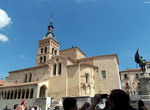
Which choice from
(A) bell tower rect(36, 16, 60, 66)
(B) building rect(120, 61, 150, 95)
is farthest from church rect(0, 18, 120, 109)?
(B) building rect(120, 61, 150, 95)

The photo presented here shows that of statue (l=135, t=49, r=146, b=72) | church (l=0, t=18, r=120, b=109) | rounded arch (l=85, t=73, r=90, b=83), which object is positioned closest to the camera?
statue (l=135, t=49, r=146, b=72)

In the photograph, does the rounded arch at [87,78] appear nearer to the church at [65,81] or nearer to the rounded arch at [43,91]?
the church at [65,81]

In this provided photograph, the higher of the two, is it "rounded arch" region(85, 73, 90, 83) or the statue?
the statue

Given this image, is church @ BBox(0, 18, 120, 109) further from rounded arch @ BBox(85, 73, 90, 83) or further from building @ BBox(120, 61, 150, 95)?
building @ BBox(120, 61, 150, 95)

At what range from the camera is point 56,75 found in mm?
26703

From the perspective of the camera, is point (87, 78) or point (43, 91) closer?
point (87, 78)

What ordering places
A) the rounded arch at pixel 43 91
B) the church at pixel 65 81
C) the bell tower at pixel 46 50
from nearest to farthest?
the church at pixel 65 81 < the rounded arch at pixel 43 91 < the bell tower at pixel 46 50

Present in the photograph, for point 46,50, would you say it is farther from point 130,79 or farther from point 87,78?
point 130,79

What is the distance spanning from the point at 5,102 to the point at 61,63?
12.9 meters

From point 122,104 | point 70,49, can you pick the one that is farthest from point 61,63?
point 122,104

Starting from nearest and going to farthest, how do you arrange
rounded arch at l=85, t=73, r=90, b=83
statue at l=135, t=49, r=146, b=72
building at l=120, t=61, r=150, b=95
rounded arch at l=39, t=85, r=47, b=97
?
1. statue at l=135, t=49, r=146, b=72
2. rounded arch at l=85, t=73, r=90, b=83
3. rounded arch at l=39, t=85, r=47, b=97
4. building at l=120, t=61, r=150, b=95

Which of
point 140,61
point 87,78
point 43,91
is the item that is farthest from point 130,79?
point 140,61

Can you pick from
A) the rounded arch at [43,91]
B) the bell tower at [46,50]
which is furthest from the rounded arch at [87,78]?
the bell tower at [46,50]

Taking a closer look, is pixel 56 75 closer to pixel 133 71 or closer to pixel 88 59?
pixel 88 59
